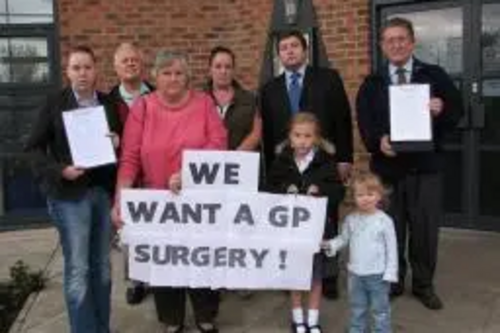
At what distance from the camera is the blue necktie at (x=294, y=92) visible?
18.3 feet

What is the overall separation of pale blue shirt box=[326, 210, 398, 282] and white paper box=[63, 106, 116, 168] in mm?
1520

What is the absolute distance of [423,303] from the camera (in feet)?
18.4

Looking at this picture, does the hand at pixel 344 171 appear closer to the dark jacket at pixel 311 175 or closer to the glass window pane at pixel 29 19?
the dark jacket at pixel 311 175

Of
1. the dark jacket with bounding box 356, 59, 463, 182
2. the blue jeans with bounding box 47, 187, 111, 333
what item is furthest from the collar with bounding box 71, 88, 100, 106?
the dark jacket with bounding box 356, 59, 463, 182

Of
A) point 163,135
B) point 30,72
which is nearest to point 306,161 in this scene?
point 163,135

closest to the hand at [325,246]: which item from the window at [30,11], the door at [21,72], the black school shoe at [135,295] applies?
the black school shoe at [135,295]

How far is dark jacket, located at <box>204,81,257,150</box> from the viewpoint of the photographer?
550 cm

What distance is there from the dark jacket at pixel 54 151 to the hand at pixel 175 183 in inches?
17.5

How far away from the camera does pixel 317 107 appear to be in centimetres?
554

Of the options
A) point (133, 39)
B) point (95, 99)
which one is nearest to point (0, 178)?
point (133, 39)

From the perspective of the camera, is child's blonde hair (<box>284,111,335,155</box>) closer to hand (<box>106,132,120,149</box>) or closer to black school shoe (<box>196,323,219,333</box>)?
hand (<box>106,132,120,149</box>)

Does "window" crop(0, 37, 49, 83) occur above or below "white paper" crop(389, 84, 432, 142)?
above

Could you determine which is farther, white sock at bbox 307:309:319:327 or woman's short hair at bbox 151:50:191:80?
white sock at bbox 307:309:319:327

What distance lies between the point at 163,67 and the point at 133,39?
13.5 ft
